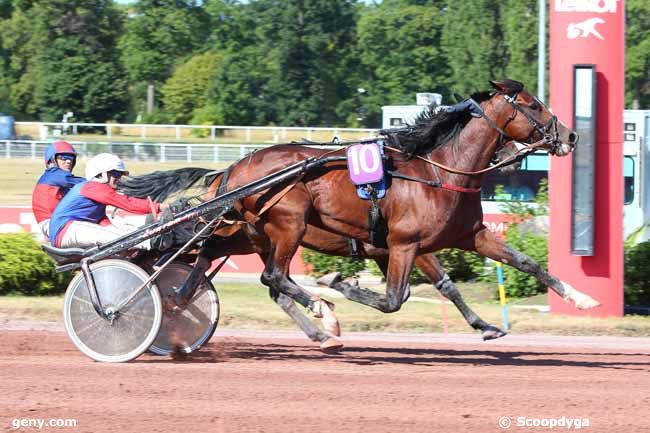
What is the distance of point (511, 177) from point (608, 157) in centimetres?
822

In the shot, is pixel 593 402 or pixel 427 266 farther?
pixel 427 266

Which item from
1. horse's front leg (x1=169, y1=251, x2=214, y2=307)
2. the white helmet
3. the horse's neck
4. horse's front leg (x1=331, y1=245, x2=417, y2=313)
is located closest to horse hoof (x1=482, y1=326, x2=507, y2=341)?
horse's front leg (x1=331, y1=245, x2=417, y2=313)

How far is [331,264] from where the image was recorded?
13.8 m

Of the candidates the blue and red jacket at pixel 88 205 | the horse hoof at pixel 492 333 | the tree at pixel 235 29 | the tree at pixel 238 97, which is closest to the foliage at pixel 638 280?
the horse hoof at pixel 492 333

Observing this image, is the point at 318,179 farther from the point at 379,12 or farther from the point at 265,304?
the point at 379,12

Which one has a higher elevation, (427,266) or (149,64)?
(149,64)

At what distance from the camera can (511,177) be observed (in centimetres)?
1908

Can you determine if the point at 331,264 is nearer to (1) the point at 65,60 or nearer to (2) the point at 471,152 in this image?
(2) the point at 471,152

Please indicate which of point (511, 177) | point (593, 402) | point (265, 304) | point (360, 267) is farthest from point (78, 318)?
point (511, 177)

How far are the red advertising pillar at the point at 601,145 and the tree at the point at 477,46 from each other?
30709mm

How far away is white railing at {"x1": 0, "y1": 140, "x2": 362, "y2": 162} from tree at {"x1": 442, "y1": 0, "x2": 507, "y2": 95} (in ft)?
46.9

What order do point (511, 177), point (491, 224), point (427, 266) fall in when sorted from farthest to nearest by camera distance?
point (511, 177), point (491, 224), point (427, 266)

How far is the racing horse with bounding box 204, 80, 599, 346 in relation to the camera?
756 centimetres

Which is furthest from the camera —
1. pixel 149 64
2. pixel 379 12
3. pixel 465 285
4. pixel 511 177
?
pixel 379 12
